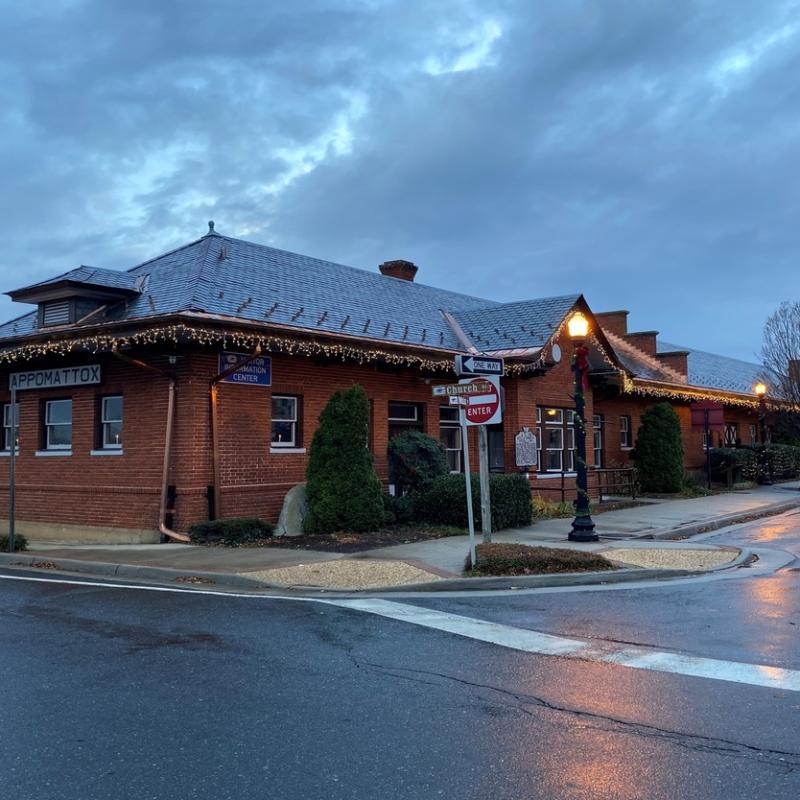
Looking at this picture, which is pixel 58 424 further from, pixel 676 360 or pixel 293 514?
pixel 676 360

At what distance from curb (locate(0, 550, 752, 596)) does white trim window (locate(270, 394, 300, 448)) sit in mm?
5248

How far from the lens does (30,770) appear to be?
4527 mm

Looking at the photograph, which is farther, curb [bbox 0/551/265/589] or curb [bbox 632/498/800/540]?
curb [bbox 632/498/800/540]

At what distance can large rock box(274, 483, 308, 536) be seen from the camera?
15867 millimetres

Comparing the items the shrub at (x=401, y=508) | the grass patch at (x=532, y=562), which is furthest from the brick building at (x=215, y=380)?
the grass patch at (x=532, y=562)

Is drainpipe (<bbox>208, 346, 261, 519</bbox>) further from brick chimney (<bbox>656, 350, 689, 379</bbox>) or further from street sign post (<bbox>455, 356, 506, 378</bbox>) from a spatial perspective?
brick chimney (<bbox>656, 350, 689, 379</bbox>)

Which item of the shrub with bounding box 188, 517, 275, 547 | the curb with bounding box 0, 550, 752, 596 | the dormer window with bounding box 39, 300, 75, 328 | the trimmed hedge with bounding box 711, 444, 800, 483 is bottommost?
the curb with bounding box 0, 550, 752, 596

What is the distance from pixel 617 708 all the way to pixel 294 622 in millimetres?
3835

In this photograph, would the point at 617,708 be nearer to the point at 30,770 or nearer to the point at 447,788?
the point at 447,788

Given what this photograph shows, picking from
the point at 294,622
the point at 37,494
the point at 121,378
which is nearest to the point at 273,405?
the point at 121,378

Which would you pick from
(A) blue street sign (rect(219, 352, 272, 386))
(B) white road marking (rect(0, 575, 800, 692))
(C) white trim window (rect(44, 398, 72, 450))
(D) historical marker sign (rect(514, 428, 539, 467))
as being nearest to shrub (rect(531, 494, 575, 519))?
(D) historical marker sign (rect(514, 428, 539, 467))

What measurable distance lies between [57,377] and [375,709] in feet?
46.5

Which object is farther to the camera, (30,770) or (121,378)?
(121,378)

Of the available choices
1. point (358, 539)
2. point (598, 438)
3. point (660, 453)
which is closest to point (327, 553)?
point (358, 539)
